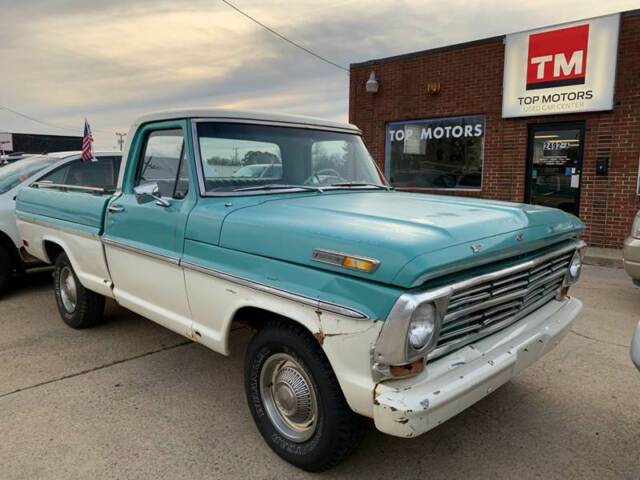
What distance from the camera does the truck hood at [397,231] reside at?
2126 millimetres

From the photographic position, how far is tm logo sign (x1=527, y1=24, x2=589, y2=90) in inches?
348

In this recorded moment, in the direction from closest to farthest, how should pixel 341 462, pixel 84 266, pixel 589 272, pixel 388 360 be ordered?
pixel 388 360 < pixel 341 462 < pixel 84 266 < pixel 589 272

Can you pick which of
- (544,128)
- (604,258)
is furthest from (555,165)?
(604,258)

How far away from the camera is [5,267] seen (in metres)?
5.99

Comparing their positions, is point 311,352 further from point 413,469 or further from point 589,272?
point 589,272

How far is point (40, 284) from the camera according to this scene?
6.78m

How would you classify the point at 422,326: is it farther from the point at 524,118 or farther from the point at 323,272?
the point at 524,118

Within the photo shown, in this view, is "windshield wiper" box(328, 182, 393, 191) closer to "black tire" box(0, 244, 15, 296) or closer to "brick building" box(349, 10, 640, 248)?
"black tire" box(0, 244, 15, 296)

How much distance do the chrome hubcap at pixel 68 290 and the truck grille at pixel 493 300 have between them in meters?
3.81

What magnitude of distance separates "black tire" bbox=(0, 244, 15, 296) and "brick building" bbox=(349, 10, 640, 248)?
26.6ft

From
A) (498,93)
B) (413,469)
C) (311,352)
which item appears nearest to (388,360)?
(311,352)

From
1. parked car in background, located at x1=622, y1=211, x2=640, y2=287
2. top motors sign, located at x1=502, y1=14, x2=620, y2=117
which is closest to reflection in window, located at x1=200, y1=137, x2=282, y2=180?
parked car in background, located at x1=622, y1=211, x2=640, y2=287

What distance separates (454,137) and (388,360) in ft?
30.8

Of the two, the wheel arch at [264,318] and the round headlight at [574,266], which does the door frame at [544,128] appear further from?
the wheel arch at [264,318]
